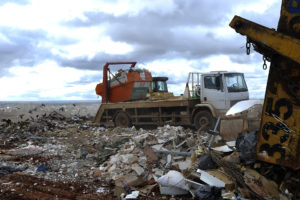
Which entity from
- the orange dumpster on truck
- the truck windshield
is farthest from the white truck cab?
the orange dumpster on truck

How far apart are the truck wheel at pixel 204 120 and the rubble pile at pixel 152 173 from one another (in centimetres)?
380

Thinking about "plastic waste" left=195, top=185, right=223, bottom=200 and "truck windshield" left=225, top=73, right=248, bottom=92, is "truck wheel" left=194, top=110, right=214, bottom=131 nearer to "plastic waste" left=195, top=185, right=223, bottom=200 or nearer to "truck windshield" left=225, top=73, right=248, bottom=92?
"truck windshield" left=225, top=73, right=248, bottom=92

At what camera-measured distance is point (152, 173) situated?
19.7 ft

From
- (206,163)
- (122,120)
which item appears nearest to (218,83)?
(122,120)

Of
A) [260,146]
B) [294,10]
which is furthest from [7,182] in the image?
[294,10]

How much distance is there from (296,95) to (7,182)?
18.3 ft

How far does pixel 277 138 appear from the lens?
4246 millimetres

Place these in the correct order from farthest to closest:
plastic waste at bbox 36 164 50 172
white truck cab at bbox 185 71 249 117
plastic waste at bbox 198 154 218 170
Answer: white truck cab at bbox 185 71 249 117
plastic waste at bbox 36 164 50 172
plastic waste at bbox 198 154 218 170

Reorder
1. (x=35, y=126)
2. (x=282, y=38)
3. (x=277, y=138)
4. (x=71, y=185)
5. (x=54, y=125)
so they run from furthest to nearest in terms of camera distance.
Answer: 1. (x=54, y=125)
2. (x=35, y=126)
3. (x=71, y=185)
4. (x=277, y=138)
5. (x=282, y=38)

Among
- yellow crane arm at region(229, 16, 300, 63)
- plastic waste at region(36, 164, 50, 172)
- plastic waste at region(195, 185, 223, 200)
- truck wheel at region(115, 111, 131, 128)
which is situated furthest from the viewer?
truck wheel at region(115, 111, 131, 128)

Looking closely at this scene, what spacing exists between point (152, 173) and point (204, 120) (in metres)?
5.79

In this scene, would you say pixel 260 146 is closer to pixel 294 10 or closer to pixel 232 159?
pixel 232 159

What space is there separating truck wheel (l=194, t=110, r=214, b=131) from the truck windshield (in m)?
1.28

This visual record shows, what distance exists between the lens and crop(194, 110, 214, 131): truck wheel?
11172 millimetres
